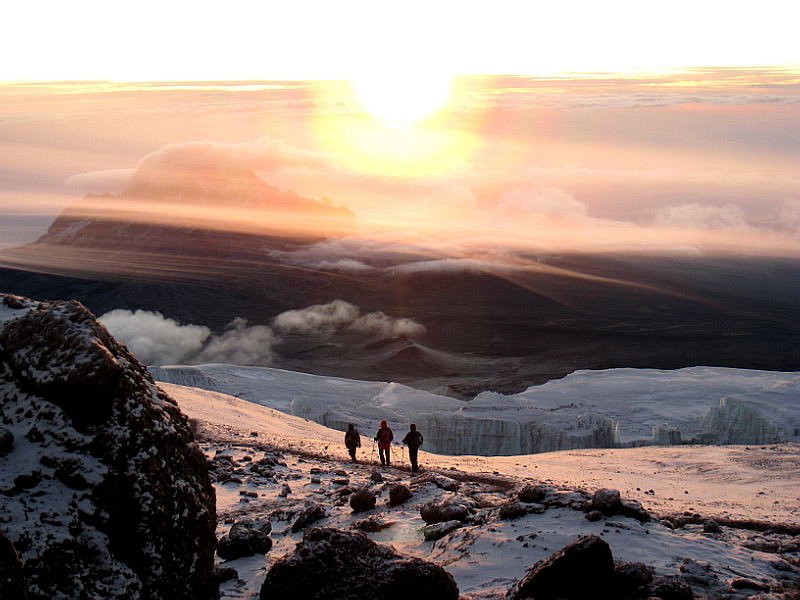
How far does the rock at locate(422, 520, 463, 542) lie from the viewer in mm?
10429

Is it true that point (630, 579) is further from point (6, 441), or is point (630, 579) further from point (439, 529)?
point (6, 441)

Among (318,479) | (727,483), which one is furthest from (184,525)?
(727,483)

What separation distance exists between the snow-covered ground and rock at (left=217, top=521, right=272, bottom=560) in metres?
0.13

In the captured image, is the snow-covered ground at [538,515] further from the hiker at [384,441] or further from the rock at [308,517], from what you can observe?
the hiker at [384,441]

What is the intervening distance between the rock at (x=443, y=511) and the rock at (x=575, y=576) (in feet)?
10.5

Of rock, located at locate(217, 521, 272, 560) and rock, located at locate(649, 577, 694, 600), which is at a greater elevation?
rock, located at locate(649, 577, 694, 600)

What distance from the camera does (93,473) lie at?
6.38m

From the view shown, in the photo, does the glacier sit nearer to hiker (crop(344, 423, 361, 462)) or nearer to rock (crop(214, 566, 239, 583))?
hiker (crop(344, 423, 361, 462))

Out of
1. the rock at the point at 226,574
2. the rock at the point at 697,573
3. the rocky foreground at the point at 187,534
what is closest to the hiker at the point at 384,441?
the rocky foreground at the point at 187,534

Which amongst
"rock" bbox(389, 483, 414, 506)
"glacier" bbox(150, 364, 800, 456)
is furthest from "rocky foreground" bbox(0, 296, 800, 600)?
"glacier" bbox(150, 364, 800, 456)

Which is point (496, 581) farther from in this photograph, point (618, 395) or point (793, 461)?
point (618, 395)

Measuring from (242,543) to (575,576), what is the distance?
4.02 m

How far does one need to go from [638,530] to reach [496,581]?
214cm

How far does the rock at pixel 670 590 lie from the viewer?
297 inches
